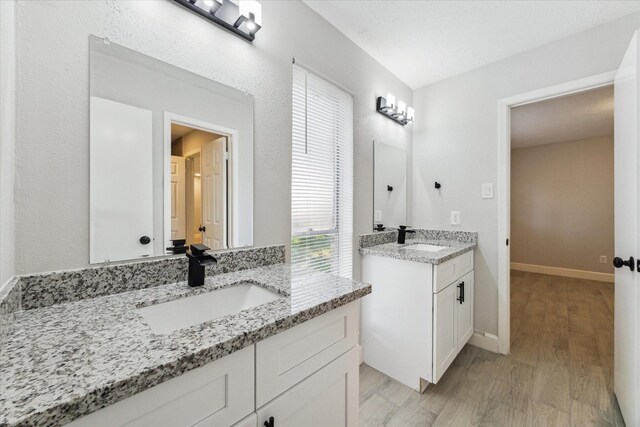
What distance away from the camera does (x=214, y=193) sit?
122cm

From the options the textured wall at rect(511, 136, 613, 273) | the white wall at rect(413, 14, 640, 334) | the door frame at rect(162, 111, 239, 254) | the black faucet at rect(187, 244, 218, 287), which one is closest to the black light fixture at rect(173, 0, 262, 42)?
the door frame at rect(162, 111, 239, 254)

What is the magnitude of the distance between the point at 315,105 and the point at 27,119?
1.33 metres

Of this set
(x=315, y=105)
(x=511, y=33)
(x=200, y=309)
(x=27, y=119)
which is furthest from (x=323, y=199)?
(x=511, y=33)

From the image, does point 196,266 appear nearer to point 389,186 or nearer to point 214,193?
point 214,193

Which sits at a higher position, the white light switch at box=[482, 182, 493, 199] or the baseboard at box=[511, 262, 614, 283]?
the white light switch at box=[482, 182, 493, 199]

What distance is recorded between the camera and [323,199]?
1.82m

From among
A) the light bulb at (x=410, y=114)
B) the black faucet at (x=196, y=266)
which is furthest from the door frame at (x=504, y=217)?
the black faucet at (x=196, y=266)

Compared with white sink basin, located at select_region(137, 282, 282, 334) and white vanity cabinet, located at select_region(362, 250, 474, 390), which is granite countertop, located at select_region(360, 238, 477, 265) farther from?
white sink basin, located at select_region(137, 282, 282, 334)

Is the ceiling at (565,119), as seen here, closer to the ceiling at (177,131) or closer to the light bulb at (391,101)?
the light bulb at (391,101)

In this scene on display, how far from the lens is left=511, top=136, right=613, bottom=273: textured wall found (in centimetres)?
417

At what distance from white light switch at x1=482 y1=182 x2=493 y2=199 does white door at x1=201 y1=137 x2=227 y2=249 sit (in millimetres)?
2078

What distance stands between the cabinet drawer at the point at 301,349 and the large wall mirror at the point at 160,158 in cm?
61

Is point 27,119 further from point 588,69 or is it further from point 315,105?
point 588,69

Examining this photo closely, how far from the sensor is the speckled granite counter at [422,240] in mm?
1758
